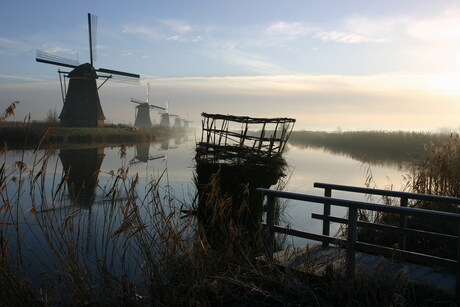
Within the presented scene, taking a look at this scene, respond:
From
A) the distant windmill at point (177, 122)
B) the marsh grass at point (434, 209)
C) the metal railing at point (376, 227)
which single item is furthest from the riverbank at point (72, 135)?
the distant windmill at point (177, 122)

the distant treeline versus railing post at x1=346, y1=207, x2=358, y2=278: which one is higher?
railing post at x1=346, y1=207, x2=358, y2=278

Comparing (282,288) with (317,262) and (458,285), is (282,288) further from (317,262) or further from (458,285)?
(458,285)

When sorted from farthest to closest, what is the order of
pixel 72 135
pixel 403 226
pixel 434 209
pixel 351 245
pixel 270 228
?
pixel 72 135 < pixel 434 209 < pixel 403 226 < pixel 270 228 < pixel 351 245

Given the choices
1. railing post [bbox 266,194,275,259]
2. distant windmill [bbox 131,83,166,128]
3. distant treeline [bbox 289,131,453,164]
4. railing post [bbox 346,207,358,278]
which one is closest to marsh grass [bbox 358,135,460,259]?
railing post [bbox 346,207,358,278]

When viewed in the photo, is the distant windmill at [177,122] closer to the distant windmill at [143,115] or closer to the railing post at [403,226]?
the distant windmill at [143,115]

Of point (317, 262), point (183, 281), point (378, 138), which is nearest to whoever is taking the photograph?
point (183, 281)

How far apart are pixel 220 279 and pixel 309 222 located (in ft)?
21.2

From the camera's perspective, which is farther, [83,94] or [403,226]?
[83,94]

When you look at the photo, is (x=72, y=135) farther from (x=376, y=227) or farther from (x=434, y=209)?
(x=376, y=227)

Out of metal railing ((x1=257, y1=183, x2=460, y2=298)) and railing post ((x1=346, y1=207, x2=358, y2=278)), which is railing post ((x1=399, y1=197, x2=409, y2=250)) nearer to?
metal railing ((x1=257, y1=183, x2=460, y2=298))

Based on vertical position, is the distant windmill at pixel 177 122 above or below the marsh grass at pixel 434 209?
below

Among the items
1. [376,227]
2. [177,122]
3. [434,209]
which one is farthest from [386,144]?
[177,122]

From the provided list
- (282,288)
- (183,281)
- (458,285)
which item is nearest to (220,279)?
(183,281)

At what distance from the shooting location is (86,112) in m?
43.2
